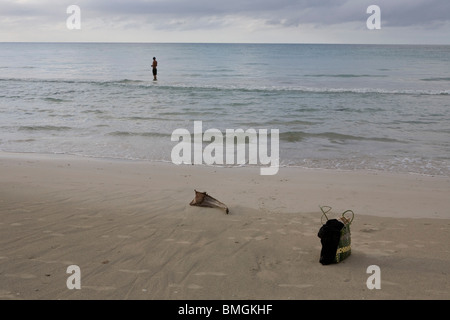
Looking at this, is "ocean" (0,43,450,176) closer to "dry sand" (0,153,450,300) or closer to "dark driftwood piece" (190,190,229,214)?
"dry sand" (0,153,450,300)

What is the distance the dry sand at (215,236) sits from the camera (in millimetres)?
4082

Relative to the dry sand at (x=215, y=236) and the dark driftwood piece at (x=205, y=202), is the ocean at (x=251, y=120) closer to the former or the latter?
the dry sand at (x=215, y=236)

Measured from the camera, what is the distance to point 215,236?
212 inches

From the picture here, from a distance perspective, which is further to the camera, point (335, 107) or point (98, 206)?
point (335, 107)

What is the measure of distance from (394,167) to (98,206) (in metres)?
6.72

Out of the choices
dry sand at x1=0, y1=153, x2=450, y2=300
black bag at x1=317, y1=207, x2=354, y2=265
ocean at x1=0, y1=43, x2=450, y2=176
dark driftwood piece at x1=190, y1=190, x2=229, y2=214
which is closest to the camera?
dry sand at x1=0, y1=153, x2=450, y2=300

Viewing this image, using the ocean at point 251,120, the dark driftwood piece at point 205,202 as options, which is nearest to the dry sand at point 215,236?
the dark driftwood piece at point 205,202

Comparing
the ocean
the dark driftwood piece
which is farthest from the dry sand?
the ocean

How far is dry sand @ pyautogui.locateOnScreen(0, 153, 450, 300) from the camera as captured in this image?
4082 mm

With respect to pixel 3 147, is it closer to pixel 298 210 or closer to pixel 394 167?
pixel 298 210
